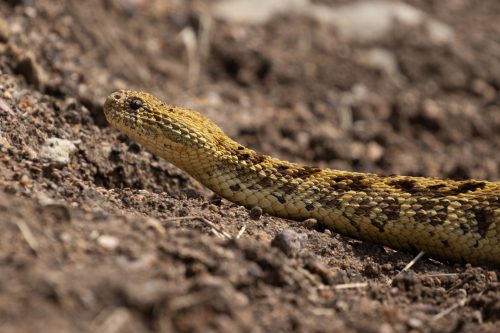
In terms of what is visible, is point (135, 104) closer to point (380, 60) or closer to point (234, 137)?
point (234, 137)

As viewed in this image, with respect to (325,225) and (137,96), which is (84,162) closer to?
(137,96)

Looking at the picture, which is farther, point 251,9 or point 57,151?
point 251,9

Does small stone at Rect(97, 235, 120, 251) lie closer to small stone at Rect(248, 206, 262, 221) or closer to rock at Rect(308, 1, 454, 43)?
small stone at Rect(248, 206, 262, 221)

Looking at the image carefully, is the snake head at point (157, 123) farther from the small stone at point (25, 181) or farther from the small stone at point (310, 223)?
the small stone at point (25, 181)

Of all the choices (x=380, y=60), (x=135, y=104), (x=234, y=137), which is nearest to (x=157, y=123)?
(x=135, y=104)

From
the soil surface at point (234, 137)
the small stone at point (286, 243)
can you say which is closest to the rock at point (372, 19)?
the soil surface at point (234, 137)
